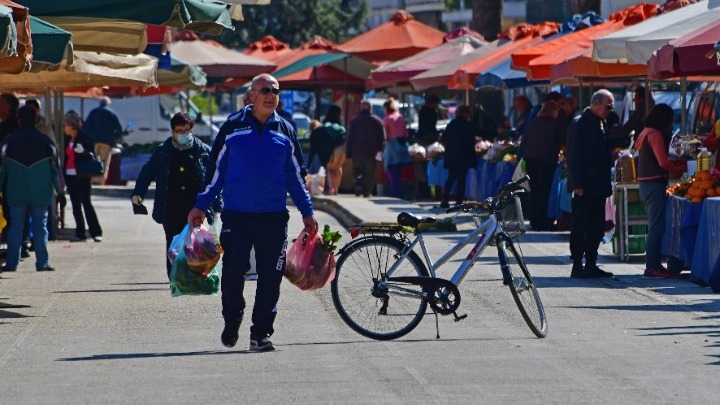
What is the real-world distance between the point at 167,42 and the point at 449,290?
856cm

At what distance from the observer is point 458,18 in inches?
3383

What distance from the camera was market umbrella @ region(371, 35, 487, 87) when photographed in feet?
98.5

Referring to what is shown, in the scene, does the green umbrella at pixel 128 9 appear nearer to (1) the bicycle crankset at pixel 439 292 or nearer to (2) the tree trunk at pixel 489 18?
(1) the bicycle crankset at pixel 439 292

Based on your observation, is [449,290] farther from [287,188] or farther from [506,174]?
[506,174]

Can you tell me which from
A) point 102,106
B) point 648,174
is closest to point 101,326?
point 648,174

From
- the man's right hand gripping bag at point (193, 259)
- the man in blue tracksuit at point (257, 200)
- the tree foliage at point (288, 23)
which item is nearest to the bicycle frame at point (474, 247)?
the man in blue tracksuit at point (257, 200)

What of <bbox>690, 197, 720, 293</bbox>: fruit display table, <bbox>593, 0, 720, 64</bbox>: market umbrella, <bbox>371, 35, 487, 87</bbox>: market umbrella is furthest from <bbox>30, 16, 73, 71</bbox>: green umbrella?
<bbox>371, 35, 487, 87</bbox>: market umbrella

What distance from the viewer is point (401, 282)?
36.3 ft

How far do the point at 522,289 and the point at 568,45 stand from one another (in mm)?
10780

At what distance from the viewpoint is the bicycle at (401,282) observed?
11062 millimetres

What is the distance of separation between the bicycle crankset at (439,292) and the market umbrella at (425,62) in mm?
18805

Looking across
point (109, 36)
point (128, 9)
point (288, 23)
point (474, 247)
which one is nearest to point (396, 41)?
point (109, 36)

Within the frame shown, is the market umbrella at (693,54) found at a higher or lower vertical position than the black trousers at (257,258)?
higher

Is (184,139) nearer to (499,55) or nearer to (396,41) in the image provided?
(499,55)
